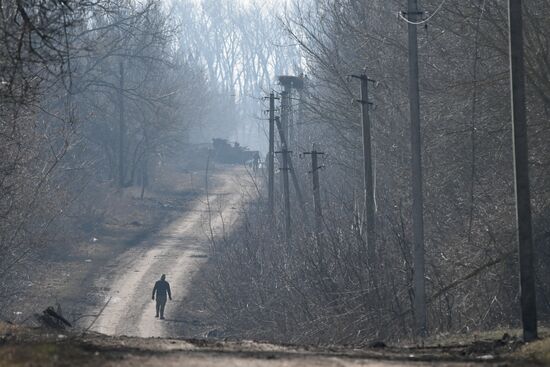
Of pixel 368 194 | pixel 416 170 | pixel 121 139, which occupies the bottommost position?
pixel 368 194

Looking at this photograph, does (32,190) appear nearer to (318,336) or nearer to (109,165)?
(318,336)

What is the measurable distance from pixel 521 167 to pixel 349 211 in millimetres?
14491

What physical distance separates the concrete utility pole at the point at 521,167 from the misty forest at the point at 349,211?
0.06 ft

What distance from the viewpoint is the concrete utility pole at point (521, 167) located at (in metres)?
13.3

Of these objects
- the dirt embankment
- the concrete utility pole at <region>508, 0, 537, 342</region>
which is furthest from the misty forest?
the dirt embankment

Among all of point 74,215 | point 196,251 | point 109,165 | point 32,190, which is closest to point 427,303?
point 32,190

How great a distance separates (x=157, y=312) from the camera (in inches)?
1164

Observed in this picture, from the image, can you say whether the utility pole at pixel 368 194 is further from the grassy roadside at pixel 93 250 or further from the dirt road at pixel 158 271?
the grassy roadside at pixel 93 250

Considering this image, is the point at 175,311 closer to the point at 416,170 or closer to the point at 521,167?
the point at 416,170

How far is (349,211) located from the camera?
91.0 ft

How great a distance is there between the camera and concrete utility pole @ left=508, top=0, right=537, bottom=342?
13305 mm

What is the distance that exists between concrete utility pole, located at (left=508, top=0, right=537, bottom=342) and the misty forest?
19mm

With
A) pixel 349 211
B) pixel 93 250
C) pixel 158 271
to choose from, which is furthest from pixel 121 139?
pixel 349 211

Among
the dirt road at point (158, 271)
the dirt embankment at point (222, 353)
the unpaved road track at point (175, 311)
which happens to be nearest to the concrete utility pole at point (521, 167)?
the dirt embankment at point (222, 353)
